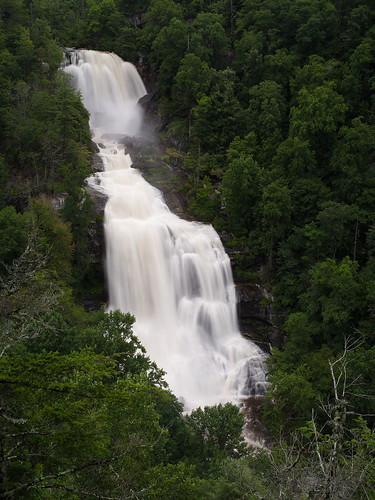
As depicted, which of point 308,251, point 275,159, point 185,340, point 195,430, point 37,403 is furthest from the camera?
point 275,159

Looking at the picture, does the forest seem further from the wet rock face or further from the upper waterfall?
the upper waterfall

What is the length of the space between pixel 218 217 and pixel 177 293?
784 centimetres

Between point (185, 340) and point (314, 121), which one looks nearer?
point (185, 340)

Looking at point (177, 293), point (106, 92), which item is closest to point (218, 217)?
point (177, 293)

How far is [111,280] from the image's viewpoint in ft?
98.0

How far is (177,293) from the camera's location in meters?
30.4

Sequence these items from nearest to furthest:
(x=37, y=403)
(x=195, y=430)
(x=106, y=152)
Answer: (x=37, y=403) → (x=195, y=430) → (x=106, y=152)

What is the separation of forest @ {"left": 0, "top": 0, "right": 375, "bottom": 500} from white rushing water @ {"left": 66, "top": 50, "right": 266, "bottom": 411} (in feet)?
5.48

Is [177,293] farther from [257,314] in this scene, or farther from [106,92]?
[106,92]

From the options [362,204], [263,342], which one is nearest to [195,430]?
[263,342]

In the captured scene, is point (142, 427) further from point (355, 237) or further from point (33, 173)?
point (33, 173)

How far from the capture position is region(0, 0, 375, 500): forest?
10422 millimetres

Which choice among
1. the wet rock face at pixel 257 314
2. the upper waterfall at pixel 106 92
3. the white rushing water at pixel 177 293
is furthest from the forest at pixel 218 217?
the upper waterfall at pixel 106 92

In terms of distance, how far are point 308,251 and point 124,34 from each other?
123 feet
